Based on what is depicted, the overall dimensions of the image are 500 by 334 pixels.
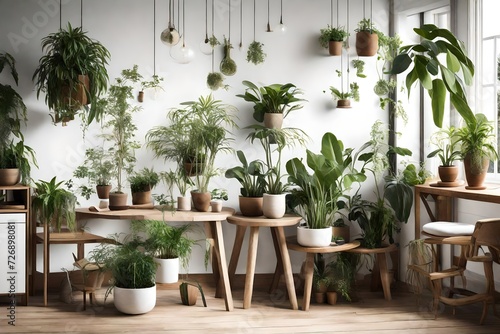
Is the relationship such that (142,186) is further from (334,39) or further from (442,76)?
(442,76)

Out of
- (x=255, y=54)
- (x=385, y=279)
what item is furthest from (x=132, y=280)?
(x=255, y=54)

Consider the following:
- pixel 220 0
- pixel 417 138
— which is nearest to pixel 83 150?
pixel 220 0

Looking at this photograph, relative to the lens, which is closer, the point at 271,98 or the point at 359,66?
the point at 271,98

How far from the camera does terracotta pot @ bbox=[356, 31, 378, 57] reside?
643 cm

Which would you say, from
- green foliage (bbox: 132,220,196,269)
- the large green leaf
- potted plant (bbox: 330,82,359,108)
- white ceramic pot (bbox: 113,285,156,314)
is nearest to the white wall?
potted plant (bbox: 330,82,359,108)

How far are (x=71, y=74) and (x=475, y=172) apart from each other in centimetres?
341

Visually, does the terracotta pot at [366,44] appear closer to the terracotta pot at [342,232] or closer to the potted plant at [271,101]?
the potted plant at [271,101]

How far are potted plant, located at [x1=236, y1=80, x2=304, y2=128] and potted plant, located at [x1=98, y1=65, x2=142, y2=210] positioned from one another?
101 cm

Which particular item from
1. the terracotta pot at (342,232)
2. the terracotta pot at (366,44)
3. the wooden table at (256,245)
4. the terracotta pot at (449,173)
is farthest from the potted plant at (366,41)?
the wooden table at (256,245)

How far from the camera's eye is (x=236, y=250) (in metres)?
6.25

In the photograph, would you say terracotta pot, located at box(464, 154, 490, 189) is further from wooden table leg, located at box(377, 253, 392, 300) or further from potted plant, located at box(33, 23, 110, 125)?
potted plant, located at box(33, 23, 110, 125)

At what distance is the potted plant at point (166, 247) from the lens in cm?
570

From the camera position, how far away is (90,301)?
5.81m

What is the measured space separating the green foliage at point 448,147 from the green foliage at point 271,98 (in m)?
1.29
